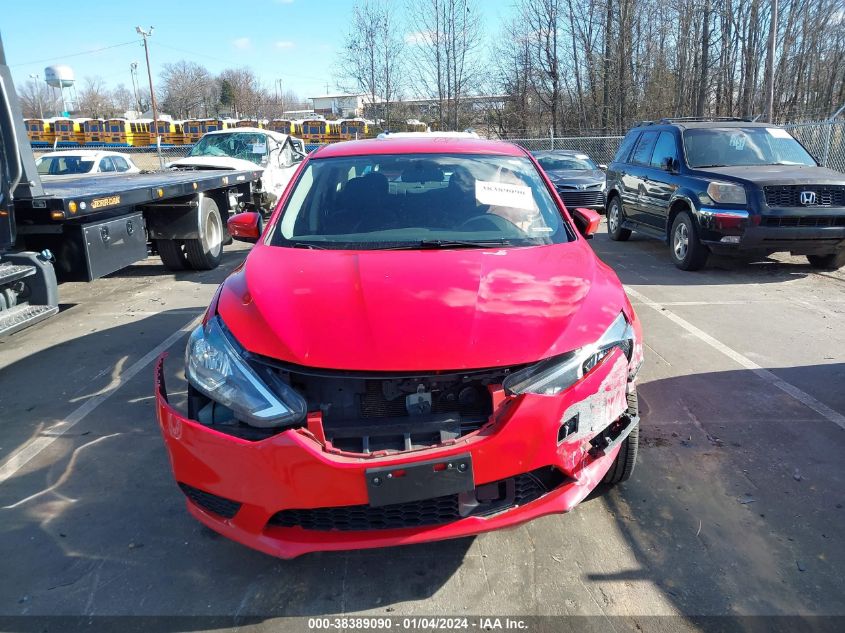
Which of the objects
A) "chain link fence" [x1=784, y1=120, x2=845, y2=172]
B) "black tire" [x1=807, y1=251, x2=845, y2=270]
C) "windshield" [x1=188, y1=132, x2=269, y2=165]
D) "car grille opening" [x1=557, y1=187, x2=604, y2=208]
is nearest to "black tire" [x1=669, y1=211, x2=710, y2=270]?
"black tire" [x1=807, y1=251, x2=845, y2=270]

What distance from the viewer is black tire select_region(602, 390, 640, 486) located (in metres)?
2.81

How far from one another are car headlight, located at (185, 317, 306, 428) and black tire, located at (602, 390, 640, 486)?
1.53 m

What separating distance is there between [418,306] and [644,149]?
340 inches

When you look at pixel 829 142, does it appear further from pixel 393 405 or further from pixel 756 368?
pixel 393 405

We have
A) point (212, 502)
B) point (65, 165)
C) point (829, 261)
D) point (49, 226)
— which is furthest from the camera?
point (65, 165)

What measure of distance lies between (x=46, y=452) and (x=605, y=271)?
11.2 feet

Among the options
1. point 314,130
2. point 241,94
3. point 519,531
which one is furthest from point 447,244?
point 241,94

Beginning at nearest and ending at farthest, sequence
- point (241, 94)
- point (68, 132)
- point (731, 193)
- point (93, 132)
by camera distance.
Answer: point (731, 193) < point (68, 132) < point (93, 132) < point (241, 94)

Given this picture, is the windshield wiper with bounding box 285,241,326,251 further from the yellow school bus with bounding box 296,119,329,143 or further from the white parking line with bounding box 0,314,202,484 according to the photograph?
the yellow school bus with bounding box 296,119,329,143

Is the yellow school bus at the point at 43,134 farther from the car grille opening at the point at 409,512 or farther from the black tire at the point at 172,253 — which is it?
the car grille opening at the point at 409,512

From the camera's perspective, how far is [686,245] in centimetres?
830

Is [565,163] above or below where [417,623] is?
above

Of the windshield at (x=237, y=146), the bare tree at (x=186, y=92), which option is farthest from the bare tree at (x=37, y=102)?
the windshield at (x=237, y=146)

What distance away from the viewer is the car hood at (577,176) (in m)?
14.0
